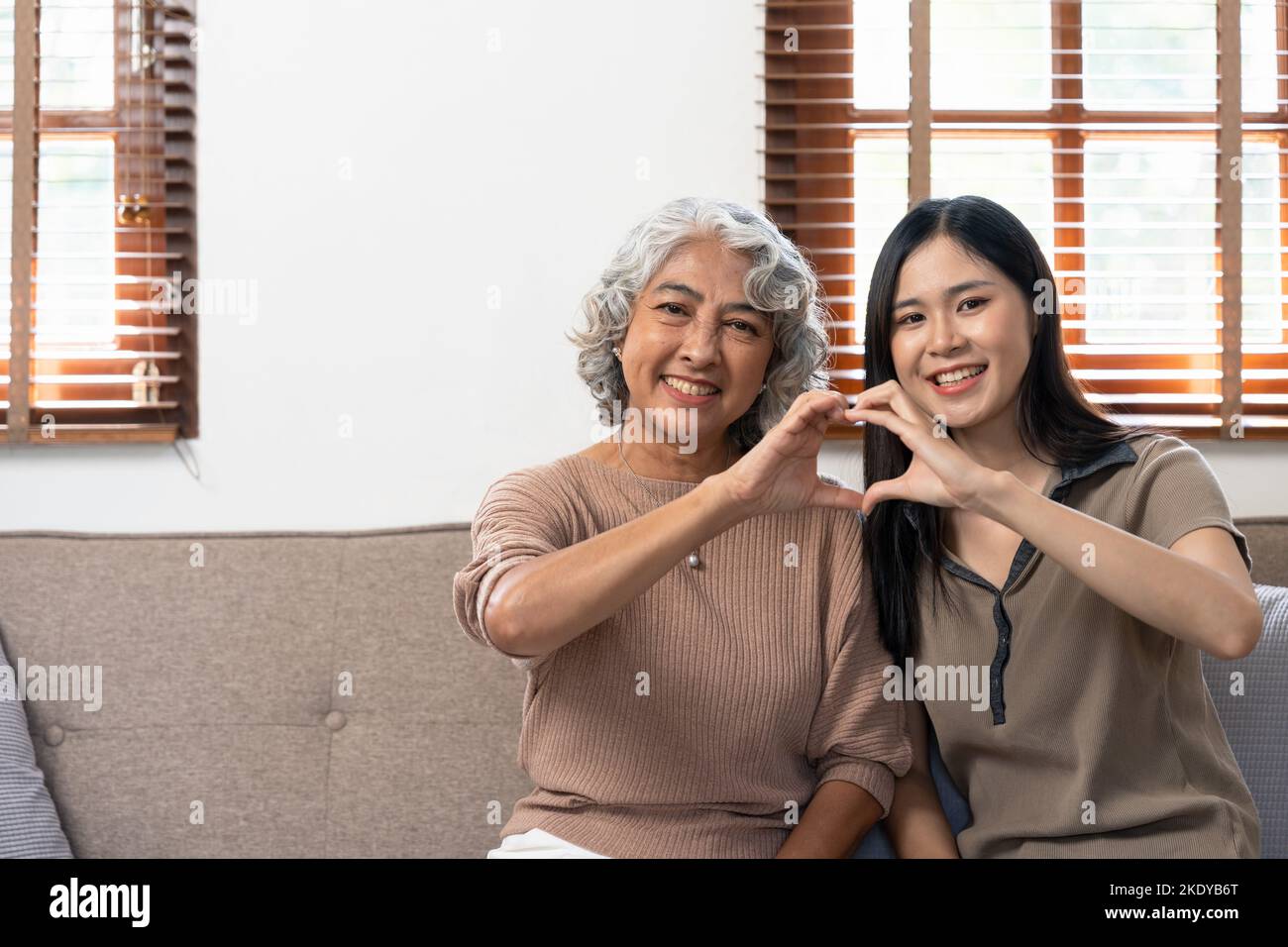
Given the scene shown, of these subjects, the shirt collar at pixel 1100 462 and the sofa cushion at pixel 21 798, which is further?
the sofa cushion at pixel 21 798

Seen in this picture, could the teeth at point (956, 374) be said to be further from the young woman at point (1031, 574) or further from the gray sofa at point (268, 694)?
the gray sofa at point (268, 694)

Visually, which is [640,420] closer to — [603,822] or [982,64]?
[603,822]

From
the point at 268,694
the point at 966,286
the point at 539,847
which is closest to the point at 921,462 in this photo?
the point at 966,286

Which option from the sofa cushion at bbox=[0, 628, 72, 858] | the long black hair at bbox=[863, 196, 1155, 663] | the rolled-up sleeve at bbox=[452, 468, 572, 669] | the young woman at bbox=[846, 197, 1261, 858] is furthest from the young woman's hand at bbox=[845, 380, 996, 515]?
the sofa cushion at bbox=[0, 628, 72, 858]

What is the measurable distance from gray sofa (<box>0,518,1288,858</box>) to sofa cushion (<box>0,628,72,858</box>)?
0.12 ft

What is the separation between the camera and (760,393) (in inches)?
67.2

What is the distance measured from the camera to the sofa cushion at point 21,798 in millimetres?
1749

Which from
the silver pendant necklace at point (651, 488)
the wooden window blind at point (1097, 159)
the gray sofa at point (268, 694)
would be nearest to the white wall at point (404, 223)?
the wooden window blind at point (1097, 159)

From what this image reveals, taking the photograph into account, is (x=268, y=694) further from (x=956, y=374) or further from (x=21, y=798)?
(x=956, y=374)

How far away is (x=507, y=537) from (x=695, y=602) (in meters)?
0.28

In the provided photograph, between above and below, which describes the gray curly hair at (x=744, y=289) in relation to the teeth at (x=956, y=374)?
above

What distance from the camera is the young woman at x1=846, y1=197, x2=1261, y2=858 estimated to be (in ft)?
4.28

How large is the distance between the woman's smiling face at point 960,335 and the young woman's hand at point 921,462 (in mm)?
61
